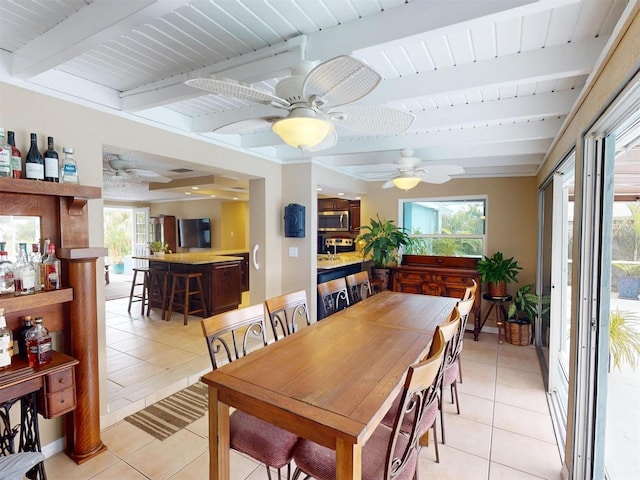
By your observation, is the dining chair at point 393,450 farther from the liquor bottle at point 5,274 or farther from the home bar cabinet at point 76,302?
the liquor bottle at point 5,274

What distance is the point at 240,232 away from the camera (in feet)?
27.1

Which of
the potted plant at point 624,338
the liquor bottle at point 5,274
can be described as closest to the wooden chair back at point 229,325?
the liquor bottle at point 5,274

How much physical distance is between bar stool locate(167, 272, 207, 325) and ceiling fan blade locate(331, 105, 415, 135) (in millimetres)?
3754

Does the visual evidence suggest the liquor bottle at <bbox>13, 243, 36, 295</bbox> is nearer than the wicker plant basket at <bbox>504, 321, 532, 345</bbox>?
Yes

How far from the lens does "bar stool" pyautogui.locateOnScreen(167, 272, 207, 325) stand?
15.3 feet

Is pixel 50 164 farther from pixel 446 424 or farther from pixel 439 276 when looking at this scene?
pixel 439 276

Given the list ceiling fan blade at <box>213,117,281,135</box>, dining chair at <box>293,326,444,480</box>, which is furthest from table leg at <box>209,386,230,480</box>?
ceiling fan blade at <box>213,117,281,135</box>

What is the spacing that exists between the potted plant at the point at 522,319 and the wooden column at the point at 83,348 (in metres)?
4.27

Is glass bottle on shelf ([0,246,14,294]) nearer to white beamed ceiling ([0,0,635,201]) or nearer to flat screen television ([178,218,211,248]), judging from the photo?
white beamed ceiling ([0,0,635,201])

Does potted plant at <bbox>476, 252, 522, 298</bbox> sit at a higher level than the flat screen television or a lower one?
lower

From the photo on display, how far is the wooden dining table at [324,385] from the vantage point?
1.10 m

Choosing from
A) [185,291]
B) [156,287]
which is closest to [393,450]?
[185,291]

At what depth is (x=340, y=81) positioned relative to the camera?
125cm

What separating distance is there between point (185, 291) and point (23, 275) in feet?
9.57
